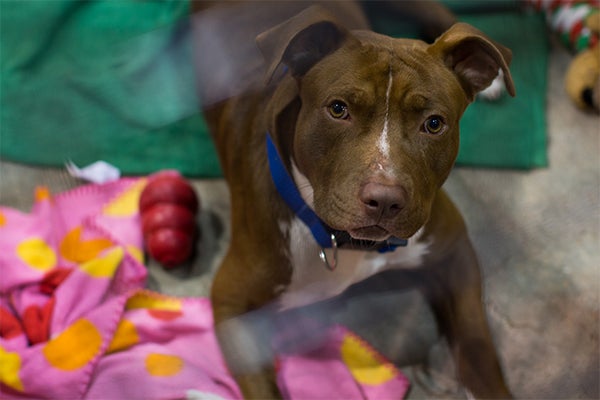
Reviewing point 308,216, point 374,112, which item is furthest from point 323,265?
point 374,112

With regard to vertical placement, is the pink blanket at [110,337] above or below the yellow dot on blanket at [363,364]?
above

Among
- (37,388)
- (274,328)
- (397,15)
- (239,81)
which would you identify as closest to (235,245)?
(274,328)

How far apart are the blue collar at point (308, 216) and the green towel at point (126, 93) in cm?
80

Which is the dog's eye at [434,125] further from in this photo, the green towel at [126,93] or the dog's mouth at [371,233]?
the green towel at [126,93]

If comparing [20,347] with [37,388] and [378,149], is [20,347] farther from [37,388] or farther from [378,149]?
[378,149]

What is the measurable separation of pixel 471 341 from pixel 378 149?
32.8 inches

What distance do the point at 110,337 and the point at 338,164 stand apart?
1010 mm

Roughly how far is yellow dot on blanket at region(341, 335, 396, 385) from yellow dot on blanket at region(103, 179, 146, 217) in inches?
36.4

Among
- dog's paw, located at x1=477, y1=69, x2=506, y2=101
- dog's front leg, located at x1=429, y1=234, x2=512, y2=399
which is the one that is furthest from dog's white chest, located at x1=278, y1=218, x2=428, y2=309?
dog's paw, located at x1=477, y1=69, x2=506, y2=101

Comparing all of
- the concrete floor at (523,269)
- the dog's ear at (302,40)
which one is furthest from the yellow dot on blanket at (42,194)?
the dog's ear at (302,40)

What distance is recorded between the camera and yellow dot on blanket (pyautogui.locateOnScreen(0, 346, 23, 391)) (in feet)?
7.15

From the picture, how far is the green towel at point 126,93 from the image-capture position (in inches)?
110

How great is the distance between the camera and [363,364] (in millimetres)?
2311

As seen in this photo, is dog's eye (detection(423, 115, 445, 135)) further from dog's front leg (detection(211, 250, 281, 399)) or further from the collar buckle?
dog's front leg (detection(211, 250, 281, 399))
